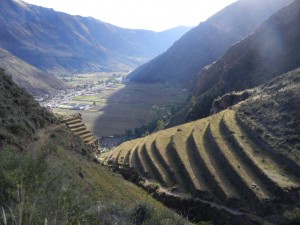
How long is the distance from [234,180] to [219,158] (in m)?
6.04

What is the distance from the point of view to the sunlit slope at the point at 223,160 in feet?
137

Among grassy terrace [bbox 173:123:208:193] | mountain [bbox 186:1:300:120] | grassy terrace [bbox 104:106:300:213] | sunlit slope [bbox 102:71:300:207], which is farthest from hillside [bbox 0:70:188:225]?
mountain [bbox 186:1:300:120]

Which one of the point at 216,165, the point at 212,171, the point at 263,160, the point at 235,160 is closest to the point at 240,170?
the point at 235,160

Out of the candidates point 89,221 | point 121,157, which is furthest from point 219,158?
point 89,221

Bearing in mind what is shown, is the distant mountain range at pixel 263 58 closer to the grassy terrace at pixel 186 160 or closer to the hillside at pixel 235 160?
the hillside at pixel 235 160

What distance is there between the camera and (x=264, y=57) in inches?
4070

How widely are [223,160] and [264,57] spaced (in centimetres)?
6251

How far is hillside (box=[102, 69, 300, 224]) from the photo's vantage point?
4019 cm

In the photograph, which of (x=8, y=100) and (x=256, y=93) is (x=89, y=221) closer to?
(x=8, y=100)

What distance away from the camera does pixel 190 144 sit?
5672 cm

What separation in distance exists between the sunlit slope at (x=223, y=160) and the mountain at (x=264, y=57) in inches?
1109

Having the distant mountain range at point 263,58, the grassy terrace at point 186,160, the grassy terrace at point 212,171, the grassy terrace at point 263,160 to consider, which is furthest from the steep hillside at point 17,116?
the distant mountain range at point 263,58

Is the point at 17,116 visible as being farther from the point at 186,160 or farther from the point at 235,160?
the point at 235,160

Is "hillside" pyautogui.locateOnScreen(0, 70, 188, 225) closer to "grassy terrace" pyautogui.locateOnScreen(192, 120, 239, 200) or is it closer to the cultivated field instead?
the cultivated field
